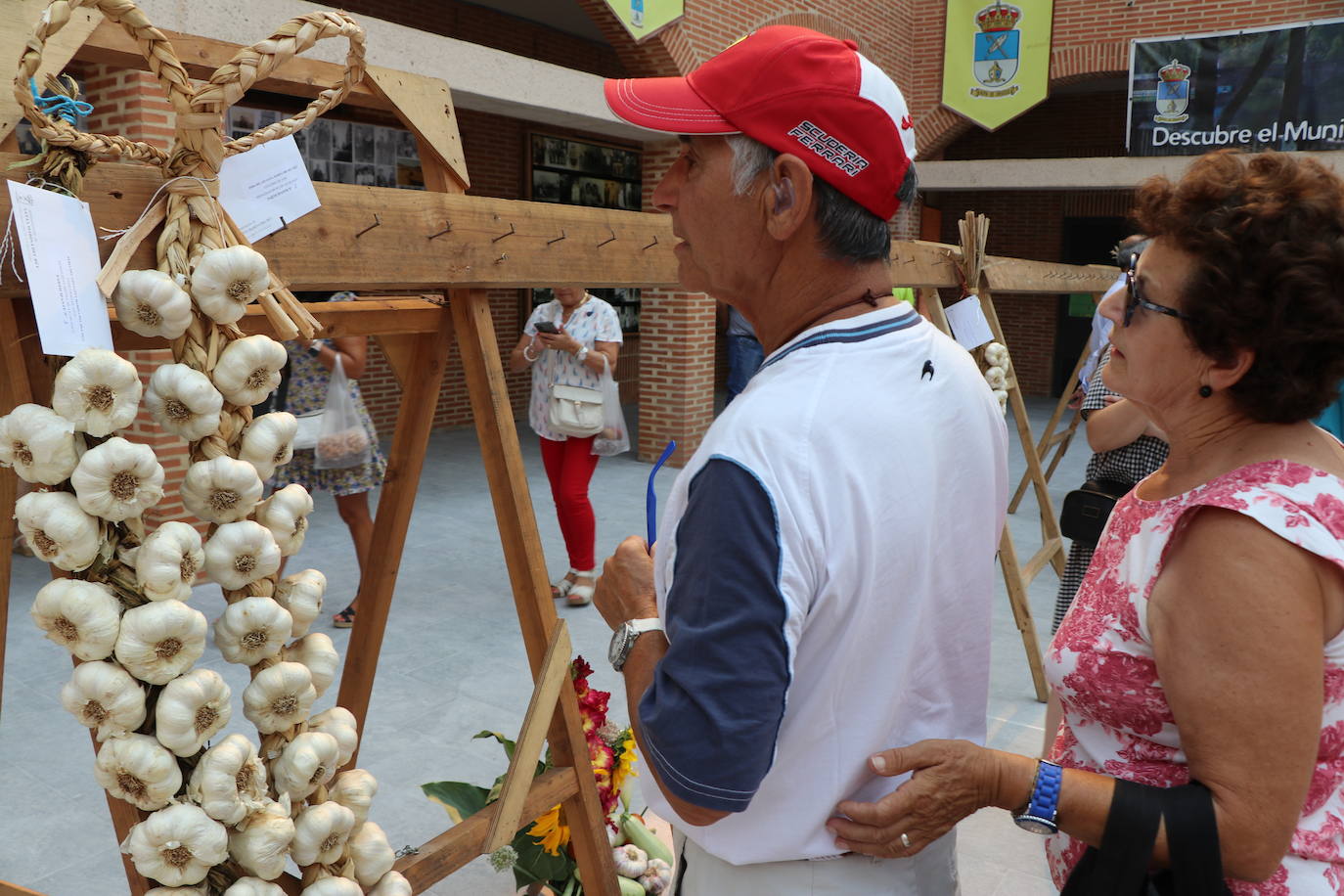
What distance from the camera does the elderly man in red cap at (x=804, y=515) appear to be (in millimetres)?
1018

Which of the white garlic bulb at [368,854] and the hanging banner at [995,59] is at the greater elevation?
the hanging banner at [995,59]

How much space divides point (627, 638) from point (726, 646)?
0.86ft

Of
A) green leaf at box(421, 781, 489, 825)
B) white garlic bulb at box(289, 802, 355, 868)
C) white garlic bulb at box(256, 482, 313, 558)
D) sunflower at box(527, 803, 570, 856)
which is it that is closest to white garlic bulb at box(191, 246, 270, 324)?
white garlic bulb at box(256, 482, 313, 558)

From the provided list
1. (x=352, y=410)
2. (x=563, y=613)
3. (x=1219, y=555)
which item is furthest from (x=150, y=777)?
(x=563, y=613)

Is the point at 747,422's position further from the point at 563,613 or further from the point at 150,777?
the point at 563,613

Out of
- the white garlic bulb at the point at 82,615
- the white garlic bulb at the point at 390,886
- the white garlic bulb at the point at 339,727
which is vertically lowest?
the white garlic bulb at the point at 390,886

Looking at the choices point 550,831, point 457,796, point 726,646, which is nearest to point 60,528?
point 726,646

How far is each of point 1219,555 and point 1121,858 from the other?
394 mm

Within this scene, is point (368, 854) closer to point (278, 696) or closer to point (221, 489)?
point (278, 696)

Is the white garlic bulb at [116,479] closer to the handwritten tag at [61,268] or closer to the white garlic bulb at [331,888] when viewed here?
the handwritten tag at [61,268]

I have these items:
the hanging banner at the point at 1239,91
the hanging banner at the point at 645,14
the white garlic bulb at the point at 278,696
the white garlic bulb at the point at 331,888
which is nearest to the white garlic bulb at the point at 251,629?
the white garlic bulb at the point at 278,696

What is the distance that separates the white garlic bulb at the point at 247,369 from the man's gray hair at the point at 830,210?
61cm

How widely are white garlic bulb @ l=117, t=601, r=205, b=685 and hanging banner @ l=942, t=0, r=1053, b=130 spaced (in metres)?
12.6

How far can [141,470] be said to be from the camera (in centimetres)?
114
